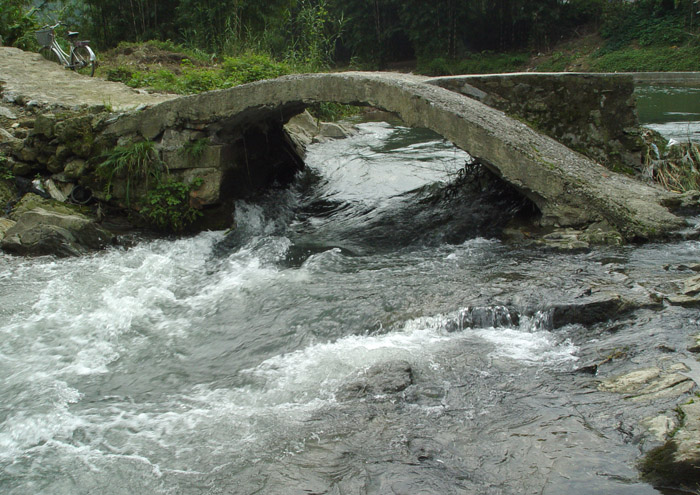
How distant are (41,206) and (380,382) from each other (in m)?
4.86

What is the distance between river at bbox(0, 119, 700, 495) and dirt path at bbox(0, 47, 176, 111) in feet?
8.54

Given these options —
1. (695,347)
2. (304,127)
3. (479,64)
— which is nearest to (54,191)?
(304,127)

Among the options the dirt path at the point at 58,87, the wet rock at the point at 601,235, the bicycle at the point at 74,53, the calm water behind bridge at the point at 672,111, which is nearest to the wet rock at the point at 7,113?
the dirt path at the point at 58,87

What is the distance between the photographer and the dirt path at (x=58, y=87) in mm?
8012

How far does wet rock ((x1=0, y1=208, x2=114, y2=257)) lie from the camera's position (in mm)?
5922

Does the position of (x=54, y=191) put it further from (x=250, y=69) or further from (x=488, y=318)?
(x=488, y=318)

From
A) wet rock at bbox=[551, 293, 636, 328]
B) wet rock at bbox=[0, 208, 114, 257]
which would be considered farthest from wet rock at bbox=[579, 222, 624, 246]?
wet rock at bbox=[0, 208, 114, 257]

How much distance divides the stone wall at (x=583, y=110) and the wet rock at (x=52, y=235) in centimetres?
463

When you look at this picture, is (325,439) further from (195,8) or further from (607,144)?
(195,8)

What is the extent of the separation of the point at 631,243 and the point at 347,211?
3.63 meters

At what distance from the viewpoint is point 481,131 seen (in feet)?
18.0

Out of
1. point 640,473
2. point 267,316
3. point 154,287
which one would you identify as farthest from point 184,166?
point 640,473

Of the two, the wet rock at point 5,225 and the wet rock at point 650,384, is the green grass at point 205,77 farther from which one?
the wet rock at point 650,384

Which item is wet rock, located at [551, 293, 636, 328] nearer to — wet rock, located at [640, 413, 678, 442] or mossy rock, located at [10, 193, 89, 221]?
wet rock, located at [640, 413, 678, 442]
